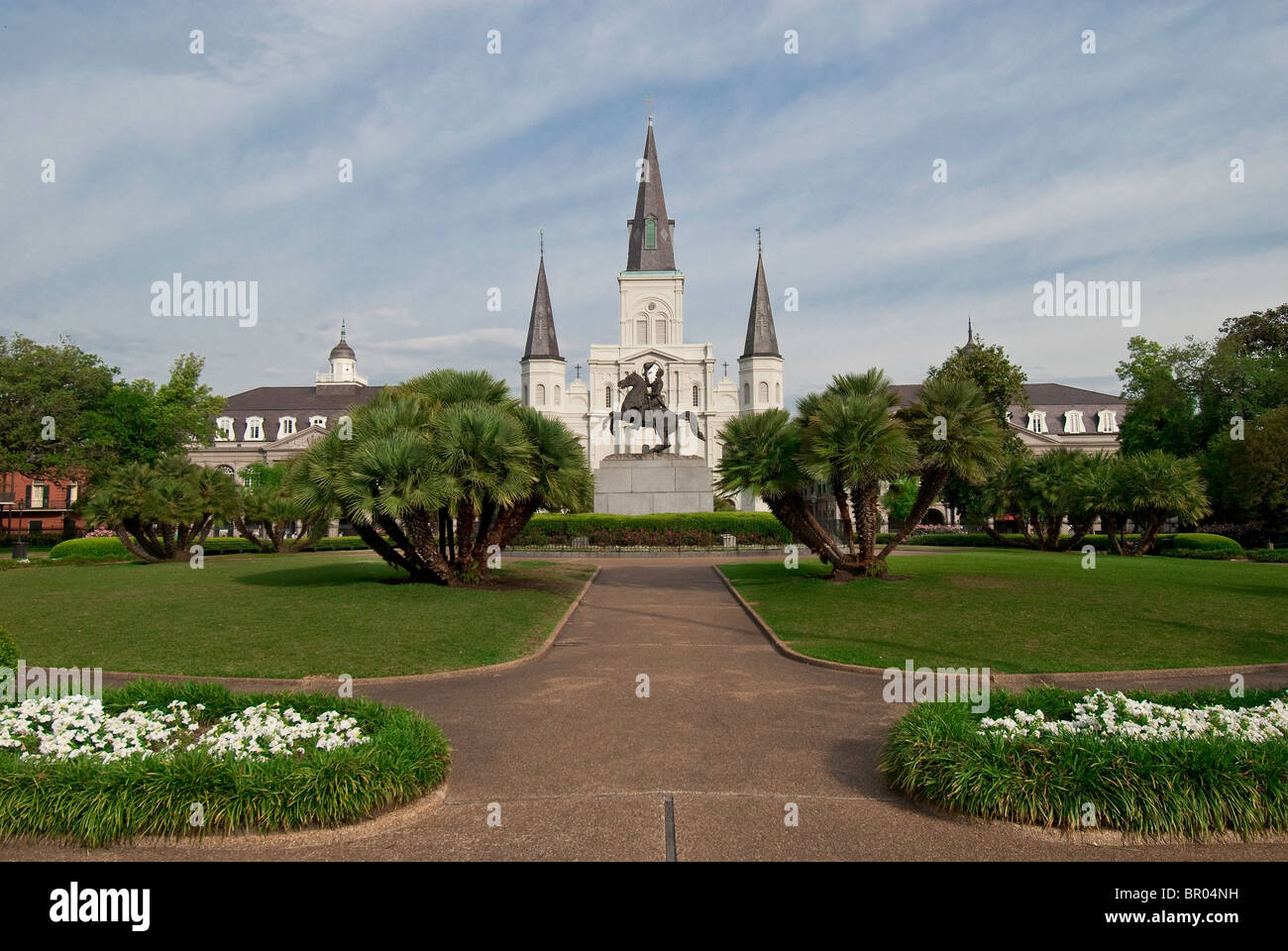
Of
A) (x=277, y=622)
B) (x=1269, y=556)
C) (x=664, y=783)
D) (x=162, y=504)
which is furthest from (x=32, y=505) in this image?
(x=1269, y=556)

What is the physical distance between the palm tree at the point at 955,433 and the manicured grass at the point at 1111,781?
15.0m

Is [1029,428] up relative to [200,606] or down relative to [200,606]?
up

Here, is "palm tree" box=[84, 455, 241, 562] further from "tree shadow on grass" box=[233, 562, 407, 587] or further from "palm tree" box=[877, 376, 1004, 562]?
"palm tree" box=[877, 376, 1004, 562]

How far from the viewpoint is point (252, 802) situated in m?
6.46

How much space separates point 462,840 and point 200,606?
47.4ft

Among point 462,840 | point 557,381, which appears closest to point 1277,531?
point 462,840

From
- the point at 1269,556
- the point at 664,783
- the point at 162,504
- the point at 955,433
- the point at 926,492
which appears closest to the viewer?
the point at 664,783

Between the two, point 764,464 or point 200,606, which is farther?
point 764,464

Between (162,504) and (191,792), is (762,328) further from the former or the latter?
(191,792)

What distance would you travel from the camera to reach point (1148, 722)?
7945 millimetres

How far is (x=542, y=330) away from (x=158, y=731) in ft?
324

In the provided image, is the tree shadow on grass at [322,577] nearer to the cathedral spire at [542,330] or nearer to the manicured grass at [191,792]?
the manicured grass at [191,792]

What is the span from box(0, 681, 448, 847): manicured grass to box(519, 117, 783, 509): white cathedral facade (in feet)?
306

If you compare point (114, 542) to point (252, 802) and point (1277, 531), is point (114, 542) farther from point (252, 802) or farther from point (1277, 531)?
point (1277, 531)
